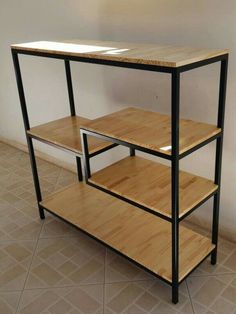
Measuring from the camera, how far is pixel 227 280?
1761 mm

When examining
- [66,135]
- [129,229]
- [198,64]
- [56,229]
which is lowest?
[56,229]

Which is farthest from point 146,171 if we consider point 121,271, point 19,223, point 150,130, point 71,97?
point 19,223

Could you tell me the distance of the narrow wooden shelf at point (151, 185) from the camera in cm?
154

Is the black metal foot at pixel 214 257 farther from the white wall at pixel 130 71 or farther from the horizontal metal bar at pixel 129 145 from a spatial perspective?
the horizontal metal bar at pixel 129 145

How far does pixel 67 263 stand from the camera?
1938 mm

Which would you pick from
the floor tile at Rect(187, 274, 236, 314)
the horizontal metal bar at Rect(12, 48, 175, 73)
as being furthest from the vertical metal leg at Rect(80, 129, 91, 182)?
the floor tile at Rect(187, 274, 236, 314)

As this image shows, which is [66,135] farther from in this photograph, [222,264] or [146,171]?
[222,264]

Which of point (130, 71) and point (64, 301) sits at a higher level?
point (130, 71)

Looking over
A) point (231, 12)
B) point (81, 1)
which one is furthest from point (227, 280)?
point (81, 1)

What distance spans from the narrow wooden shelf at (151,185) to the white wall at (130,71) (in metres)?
0.28

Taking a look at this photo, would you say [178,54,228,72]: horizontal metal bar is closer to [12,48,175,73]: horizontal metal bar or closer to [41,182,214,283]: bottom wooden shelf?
[12,48,175,73]: horizontal metal bar

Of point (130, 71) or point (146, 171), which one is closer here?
point (146, 171)

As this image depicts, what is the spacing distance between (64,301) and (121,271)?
325 mm

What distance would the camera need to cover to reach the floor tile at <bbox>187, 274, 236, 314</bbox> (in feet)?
5.29
